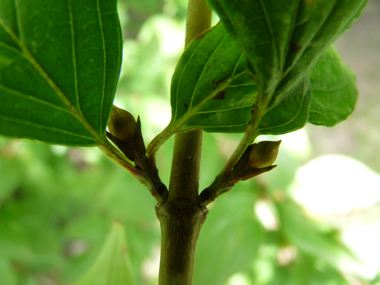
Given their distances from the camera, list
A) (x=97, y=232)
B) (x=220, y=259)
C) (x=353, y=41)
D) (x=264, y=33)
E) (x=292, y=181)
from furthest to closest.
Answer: (x=353, y=41) → (x=97, y=232) → (x=292, y=181) → (x=220, y=259) → (x=264, y=33)

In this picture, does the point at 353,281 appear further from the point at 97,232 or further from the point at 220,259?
the point at 97,232

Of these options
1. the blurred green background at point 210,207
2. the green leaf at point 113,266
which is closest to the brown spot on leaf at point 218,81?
the green leaf at point 113,266

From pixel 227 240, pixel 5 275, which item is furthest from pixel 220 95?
pixel 5 275

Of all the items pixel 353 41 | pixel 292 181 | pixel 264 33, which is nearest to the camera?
pixel 264 33

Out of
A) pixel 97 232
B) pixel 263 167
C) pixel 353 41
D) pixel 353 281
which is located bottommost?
pixel 263 167

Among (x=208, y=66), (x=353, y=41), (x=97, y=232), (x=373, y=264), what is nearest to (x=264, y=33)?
(x=208, y=66)

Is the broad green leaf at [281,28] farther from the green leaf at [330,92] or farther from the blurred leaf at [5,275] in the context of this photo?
the blurred leaf at [5,275]
